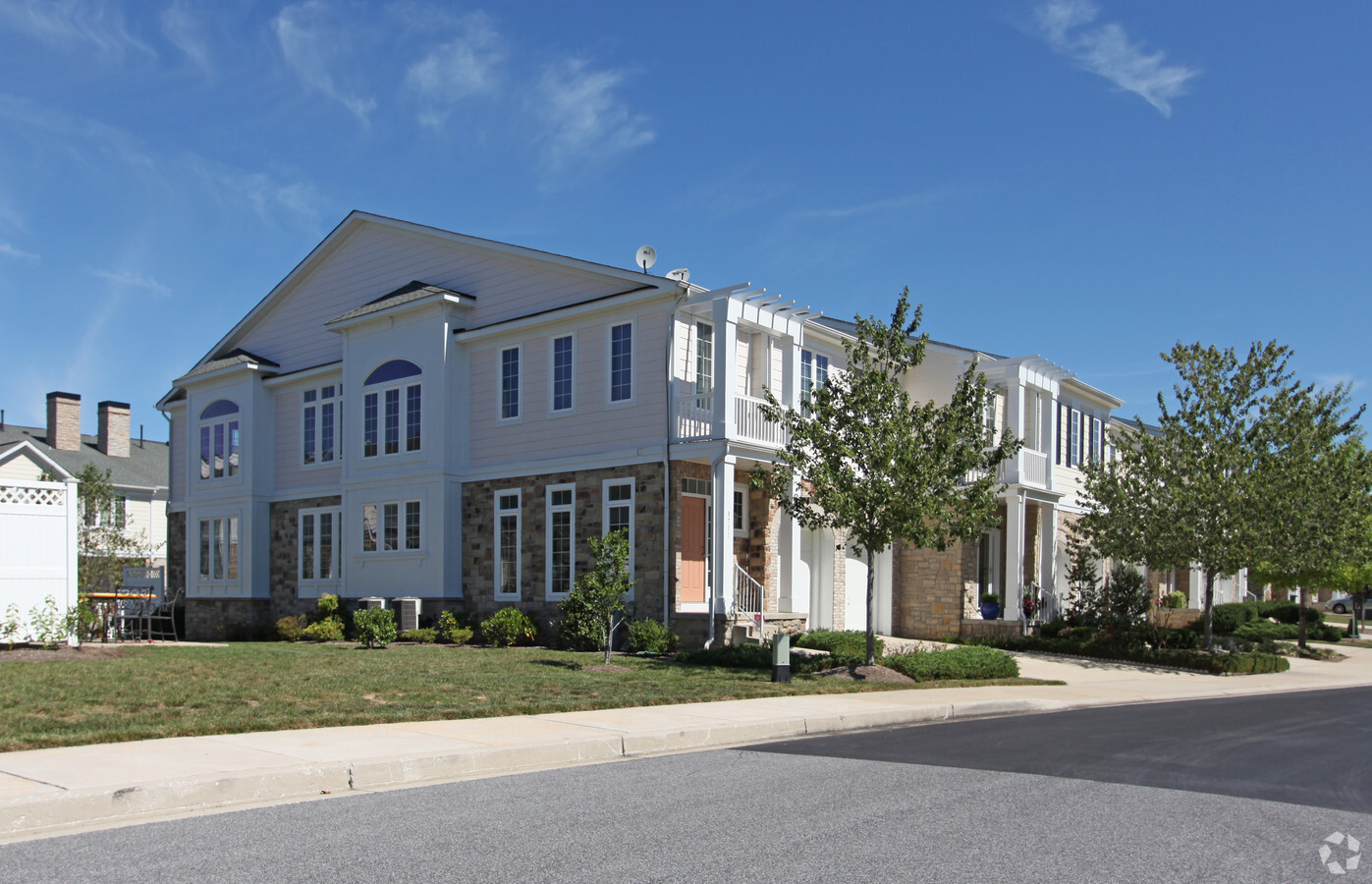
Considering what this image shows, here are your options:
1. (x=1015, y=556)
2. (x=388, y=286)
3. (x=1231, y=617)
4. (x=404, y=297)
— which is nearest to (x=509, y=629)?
(x=404, y=297)

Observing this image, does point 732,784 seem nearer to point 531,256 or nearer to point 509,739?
point 509,739

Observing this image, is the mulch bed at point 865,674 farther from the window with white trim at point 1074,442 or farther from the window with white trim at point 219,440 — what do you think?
the window with white trim at point 219,440

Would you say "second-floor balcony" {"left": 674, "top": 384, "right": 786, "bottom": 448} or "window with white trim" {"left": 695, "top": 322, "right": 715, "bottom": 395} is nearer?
"second-floor balcony" {"left": 674, "top": 384, "right": 786, "bottom": 448}

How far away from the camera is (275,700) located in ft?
39.7

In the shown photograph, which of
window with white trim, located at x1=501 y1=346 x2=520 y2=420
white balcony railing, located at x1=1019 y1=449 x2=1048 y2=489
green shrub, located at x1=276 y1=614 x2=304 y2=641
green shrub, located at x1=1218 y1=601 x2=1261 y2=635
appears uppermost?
window with white trim, located at x1=501 y1=346 x2=520 y2=420

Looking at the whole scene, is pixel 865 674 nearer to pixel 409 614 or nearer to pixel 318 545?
pixel 409 614

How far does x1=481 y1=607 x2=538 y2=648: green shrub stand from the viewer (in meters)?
22.2

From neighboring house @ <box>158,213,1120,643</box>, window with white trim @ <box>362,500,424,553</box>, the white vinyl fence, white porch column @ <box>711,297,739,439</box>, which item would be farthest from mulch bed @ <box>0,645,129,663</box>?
white porch column @ <box>711,297,739,439</box>

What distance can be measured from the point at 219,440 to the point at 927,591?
756 inches

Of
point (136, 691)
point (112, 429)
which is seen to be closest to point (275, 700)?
point (136, 691)

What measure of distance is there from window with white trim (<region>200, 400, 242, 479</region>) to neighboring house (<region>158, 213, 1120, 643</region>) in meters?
0.09

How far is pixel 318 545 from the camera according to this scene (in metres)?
28.1

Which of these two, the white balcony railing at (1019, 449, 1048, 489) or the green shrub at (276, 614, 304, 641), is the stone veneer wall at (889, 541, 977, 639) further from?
the green shrub at (276, 614, 304, 641)

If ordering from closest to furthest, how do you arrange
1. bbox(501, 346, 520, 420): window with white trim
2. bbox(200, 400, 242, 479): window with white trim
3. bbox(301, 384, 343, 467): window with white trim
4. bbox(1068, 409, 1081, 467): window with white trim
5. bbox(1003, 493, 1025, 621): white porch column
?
bbox(501, 346, 520, 420): window with white trim, bbox(1003, 493, 1025, 621): white porch column, bbox(301, 384, 343, 467): window with white trim, bbox(200, 400, 242, 479): window with white trim, bbox(1068, 409, 1081, 467): window with white trim
